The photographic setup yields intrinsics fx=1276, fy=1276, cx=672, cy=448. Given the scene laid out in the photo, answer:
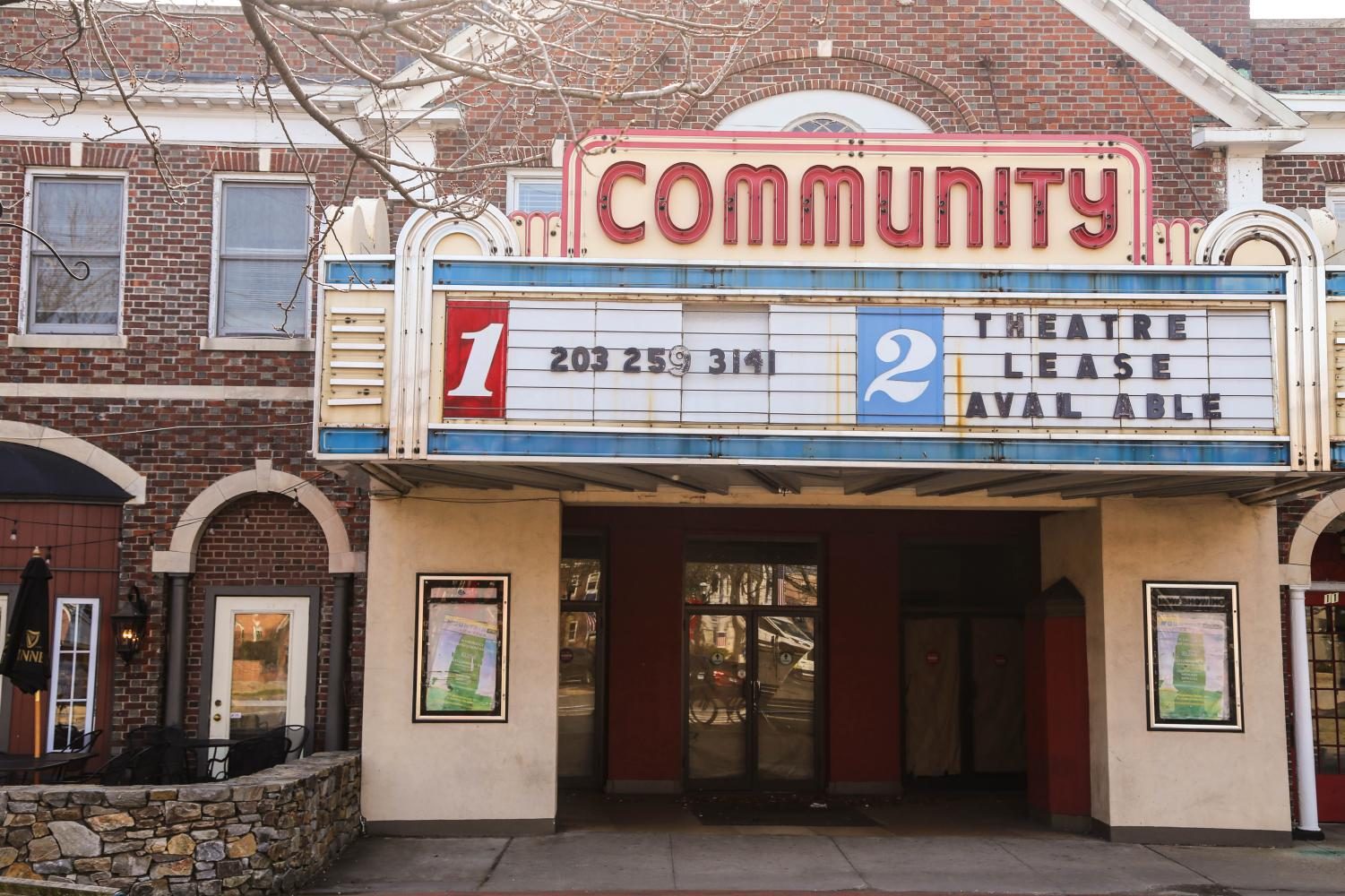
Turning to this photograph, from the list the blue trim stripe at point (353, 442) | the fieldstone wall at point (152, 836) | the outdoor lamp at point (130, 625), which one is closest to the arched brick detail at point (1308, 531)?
the blue trim stripe at point (353, 442)

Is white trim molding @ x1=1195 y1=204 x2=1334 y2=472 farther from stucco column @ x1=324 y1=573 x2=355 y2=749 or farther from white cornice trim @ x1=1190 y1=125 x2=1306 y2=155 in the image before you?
stucco column @ x1=324 y1=573 x2=355 y2=749

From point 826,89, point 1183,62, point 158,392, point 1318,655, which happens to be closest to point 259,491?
point 158,392

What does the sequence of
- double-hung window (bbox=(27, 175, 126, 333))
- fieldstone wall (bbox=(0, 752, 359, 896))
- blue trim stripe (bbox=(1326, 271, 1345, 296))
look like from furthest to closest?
double-hung window (bbox=(27, 175, 126, 333))
blue trim stripe (bbox=(1326, 271, 1345, 296))
fieldstone wall (bbox=(0, 752, 359, 896))

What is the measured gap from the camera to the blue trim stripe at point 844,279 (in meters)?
10.1

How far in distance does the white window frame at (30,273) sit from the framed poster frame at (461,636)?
4162 mm

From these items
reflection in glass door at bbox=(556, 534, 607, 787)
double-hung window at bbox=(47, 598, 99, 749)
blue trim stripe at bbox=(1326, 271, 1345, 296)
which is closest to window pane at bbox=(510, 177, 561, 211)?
reflection in glass door at bbox=(556, 534, 607, 787)

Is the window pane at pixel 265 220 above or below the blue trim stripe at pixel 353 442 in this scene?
above

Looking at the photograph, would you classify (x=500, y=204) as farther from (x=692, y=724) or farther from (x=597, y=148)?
(x=692, y=724)

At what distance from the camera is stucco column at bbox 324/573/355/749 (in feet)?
40.6

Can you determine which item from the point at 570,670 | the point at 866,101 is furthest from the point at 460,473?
the point at 866,101

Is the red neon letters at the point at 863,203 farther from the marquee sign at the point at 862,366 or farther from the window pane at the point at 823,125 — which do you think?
the window pane at the point at 823,125

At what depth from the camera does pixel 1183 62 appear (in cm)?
1307

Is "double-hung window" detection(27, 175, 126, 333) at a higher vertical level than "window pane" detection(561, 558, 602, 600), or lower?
higher

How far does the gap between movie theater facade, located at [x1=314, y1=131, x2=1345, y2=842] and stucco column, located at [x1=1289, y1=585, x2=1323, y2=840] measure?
0.07 metres
